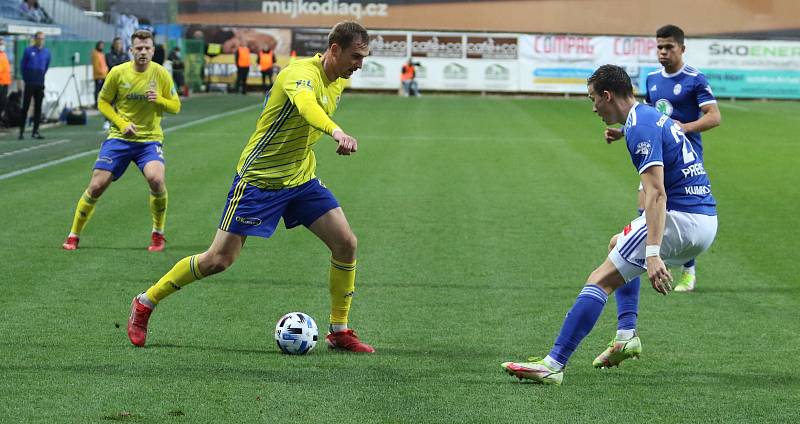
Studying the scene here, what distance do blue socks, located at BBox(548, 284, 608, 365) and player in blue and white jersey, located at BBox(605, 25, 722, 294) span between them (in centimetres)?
311

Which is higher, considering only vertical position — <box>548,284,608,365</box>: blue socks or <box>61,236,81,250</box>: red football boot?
<box>548,284,608,365</box>: blue socks

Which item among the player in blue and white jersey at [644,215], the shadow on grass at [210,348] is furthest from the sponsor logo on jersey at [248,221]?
the player in blue and white jersey at [644,215]

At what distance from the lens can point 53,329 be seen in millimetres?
8102

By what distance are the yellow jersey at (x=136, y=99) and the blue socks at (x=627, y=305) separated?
224 inches

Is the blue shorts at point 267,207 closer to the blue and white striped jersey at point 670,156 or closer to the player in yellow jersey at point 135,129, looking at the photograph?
the blue and white striped jersey at point 670,156

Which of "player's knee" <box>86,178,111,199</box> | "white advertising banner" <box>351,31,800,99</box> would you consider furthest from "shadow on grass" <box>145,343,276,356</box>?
"white advertising banner" <box>351,31,800,99</box>

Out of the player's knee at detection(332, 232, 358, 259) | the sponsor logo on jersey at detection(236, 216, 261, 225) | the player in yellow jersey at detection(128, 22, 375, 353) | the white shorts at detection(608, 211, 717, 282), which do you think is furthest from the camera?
the player's knee at detection(332, 232, 358, 259)

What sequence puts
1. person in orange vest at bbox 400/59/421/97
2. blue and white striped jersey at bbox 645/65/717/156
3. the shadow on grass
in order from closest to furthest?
the shadow on grass → blue and white striped jersey at bbox 645/65/717/156 → person in orange vest at bbox 400/59/421/97

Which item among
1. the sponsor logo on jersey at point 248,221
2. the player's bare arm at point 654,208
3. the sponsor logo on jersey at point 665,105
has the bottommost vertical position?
the sponsor logo on jersey at point 248,221

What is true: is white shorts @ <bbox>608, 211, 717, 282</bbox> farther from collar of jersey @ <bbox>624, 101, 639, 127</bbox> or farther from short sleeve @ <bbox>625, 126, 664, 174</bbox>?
collar of jersey @ <bbox>624, 101, 639, 127</bbox>

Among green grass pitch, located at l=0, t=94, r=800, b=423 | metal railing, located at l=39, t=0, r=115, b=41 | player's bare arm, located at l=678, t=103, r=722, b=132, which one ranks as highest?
metal railing, located at l=39, t=0, r=115, b=41

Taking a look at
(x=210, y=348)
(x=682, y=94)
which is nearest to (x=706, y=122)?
(x=682, y=94)

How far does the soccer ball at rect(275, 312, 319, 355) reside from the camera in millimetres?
7539

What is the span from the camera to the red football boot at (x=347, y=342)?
7.68 metres
